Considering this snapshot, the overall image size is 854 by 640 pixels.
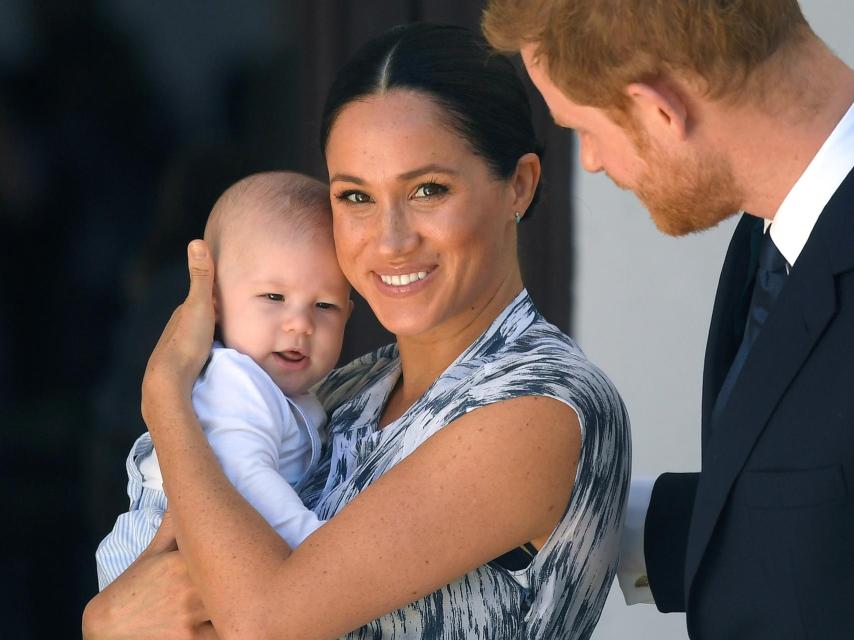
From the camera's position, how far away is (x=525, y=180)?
2.24 metres

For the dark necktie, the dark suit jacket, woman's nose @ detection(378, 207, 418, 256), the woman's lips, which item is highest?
woman's nose @ detection(378, 207, 418, 256)

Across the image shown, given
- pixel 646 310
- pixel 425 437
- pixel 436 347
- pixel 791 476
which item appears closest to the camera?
pixel 791 476

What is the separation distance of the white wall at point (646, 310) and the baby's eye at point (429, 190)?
5.07ft

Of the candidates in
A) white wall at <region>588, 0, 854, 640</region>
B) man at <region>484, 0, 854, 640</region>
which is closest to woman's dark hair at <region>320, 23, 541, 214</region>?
man at <region>484, 0, 854, 640</region>

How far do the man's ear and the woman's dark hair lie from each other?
0.50m

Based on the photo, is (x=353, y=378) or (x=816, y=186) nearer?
(x=816, y=186)

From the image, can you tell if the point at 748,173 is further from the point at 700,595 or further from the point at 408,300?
the point at 408,300

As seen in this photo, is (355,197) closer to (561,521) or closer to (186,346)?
(186,346)

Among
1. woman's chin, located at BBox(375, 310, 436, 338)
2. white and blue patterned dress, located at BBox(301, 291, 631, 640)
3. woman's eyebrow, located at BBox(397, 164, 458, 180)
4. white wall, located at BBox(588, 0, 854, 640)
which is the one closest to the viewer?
white and blue patterned dress, located at BBox(301, 291, 631, 640)

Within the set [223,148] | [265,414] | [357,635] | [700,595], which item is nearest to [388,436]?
[265,414]

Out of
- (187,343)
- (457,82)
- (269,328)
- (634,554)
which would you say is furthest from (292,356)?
(634,554)

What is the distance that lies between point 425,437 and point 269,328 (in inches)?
17.5

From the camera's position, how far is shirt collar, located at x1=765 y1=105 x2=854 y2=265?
157cm

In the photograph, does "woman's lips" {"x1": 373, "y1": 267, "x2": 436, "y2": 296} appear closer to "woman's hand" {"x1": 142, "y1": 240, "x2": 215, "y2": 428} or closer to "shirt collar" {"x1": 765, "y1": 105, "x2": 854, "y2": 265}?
"woman's hand" {"x1": 142, "y1": 240, "x2": 215, "y2": 428}
